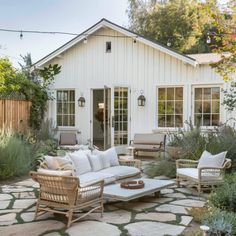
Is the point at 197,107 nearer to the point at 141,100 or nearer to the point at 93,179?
the point at 141,100

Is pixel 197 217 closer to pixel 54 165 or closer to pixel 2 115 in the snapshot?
pixel 54 165

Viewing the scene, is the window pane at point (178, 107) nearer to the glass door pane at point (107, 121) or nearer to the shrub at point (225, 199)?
the glass door pane at point (107, 121)

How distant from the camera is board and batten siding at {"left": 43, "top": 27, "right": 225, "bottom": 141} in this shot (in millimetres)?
11430

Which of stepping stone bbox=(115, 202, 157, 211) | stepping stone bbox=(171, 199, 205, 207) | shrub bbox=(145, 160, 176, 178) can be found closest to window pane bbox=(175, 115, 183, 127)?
shrub bbox=(145, 160, 176, 178)

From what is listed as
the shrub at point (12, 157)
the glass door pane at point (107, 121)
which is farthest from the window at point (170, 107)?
the shrub at point (12, 157)

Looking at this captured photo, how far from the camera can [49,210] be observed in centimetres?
488

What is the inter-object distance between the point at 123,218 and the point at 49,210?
1100 millimetres

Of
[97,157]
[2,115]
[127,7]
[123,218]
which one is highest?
[127,7]

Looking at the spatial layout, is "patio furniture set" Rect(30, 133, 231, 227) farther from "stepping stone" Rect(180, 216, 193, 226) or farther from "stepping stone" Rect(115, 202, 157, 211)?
"stepping stone" Rect(180, 216, 193, 226)

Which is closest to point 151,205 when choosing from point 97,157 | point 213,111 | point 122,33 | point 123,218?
point 123,218

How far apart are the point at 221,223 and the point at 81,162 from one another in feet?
10.2

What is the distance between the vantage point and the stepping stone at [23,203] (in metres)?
5.56

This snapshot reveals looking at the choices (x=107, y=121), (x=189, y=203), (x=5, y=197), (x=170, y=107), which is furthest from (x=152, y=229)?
(x=107, y=121)

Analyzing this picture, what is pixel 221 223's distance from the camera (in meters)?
3.87
